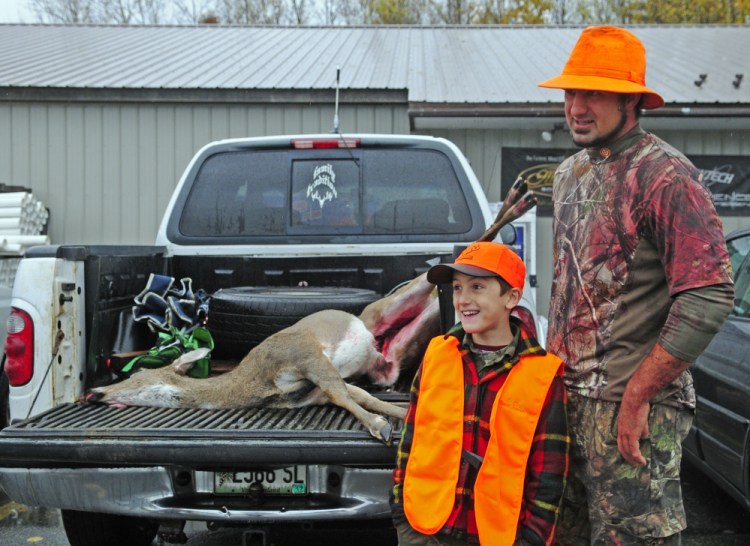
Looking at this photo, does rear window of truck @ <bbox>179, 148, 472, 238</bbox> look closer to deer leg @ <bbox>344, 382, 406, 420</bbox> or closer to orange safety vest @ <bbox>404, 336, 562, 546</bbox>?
deer leg @ <bbox>344, 382, 406, 420</bbox>

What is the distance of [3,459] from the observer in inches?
131

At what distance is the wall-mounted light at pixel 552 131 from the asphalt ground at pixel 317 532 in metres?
8.05

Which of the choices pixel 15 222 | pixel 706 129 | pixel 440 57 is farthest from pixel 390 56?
pixel 15 222

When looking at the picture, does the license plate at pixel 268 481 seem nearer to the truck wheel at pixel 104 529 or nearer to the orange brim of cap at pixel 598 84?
the truck wheel at pixel 104 529

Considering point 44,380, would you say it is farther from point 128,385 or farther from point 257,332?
point 257,332

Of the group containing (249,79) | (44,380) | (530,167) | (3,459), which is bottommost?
(3,459)

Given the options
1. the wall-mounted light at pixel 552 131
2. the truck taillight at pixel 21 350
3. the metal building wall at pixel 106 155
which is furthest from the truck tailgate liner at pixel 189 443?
the metal building wall at pixel 106 155

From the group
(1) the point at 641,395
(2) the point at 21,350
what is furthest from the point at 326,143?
(1) the point at 641,395

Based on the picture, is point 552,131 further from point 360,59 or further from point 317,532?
point 317,532

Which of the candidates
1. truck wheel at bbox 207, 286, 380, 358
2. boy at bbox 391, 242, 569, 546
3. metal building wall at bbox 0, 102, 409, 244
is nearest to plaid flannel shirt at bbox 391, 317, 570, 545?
boy at bbox 391, 242, 569, 546

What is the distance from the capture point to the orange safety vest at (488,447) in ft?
7.98

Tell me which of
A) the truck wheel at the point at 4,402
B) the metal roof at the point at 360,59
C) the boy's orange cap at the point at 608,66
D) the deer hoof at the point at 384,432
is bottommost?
the truck wheel at the point at 4,402

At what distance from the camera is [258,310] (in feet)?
13.7

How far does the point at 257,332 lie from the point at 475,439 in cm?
195
